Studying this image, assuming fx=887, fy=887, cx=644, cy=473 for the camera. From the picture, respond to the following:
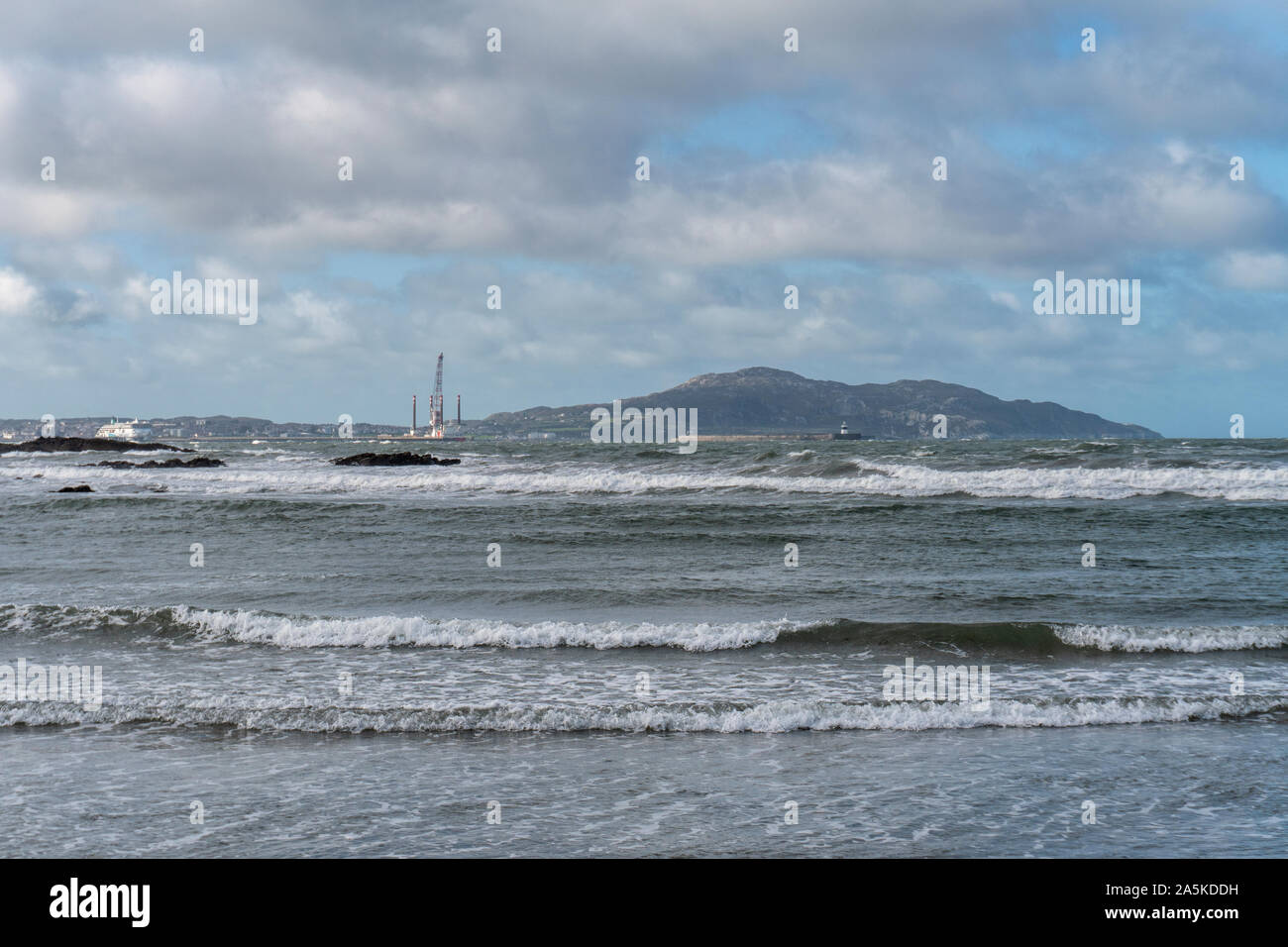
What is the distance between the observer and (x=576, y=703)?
27.5ft

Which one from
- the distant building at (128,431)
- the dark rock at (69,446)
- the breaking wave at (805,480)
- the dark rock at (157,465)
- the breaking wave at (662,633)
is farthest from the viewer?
the distant building at (128,431)

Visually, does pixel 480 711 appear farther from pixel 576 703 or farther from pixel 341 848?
pixel 341 848

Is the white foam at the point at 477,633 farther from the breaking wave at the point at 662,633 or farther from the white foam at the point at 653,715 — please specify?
the white foam at the point at 653,715

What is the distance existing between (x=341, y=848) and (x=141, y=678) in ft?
18.0

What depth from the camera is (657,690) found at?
29.1 ft

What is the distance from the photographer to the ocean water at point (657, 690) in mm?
5547

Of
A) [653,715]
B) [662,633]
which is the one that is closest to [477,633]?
[662,633]

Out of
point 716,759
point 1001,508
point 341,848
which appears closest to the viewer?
point 341,848

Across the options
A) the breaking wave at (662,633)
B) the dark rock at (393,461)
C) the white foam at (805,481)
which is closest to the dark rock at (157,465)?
the white foam at (805,481)

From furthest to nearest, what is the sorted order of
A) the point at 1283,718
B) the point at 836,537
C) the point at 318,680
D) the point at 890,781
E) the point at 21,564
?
1. the point at 836,537
2. the point at 21,564
3. the point at 318,680
4. the point at 1283,718
5. the point at 890,781

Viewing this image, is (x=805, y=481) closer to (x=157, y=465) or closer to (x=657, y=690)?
(x=657, y=690)

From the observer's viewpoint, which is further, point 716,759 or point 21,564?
point 21,564
